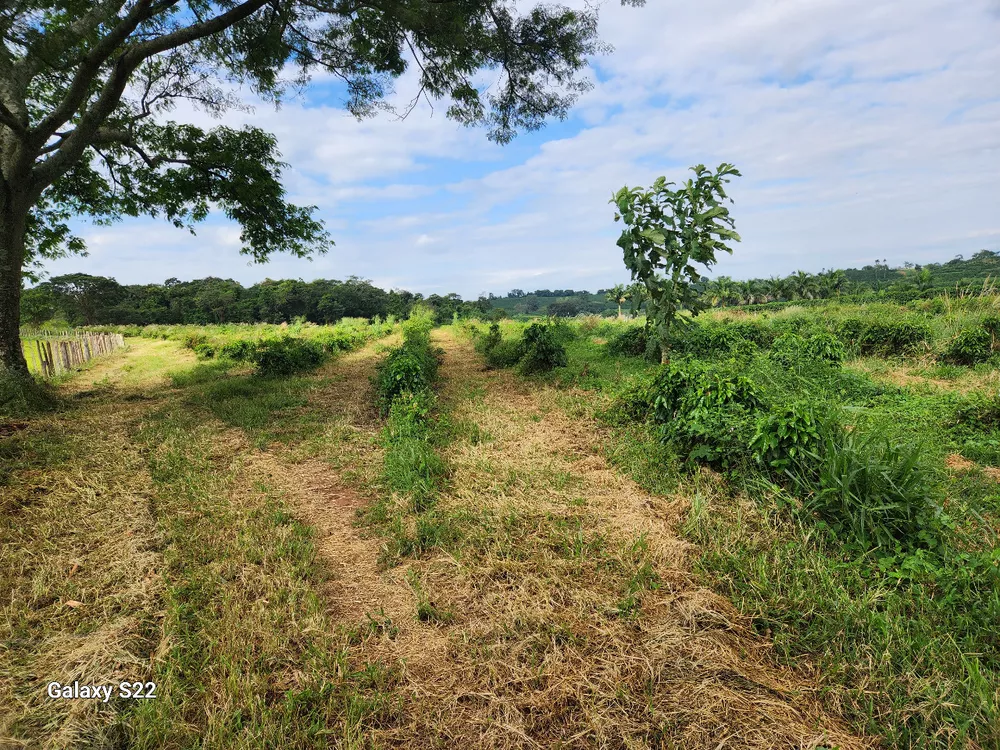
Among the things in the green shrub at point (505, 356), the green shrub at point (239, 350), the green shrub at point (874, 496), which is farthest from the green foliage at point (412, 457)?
the green shrub at point (239, 350)

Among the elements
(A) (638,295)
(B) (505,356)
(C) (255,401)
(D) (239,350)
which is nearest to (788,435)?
(A) (638,295)

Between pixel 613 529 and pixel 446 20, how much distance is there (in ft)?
29.4

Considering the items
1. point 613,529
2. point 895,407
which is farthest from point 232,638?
point 895,407

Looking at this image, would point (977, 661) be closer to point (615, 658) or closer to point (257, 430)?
point (615, 658)

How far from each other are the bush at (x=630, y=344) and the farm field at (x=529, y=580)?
541 cm

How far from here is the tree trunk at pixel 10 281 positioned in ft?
23.3

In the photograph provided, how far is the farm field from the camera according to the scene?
6.46 feet

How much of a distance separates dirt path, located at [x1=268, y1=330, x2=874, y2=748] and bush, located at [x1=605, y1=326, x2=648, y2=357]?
7453 millimetres

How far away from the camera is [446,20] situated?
24.6 ft

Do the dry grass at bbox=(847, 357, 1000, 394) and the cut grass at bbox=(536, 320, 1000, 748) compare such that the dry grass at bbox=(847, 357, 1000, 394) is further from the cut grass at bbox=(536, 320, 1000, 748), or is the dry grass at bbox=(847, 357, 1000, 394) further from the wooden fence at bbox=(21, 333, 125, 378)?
the wooden fence at bbox=(21, 333, 125, 378)

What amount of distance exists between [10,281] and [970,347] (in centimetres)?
1811

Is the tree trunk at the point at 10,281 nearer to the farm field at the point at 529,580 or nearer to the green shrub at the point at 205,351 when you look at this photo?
the farm field at the point at 529,580

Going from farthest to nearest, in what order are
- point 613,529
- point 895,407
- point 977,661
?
point 895,407, point 613,529, point 977,661

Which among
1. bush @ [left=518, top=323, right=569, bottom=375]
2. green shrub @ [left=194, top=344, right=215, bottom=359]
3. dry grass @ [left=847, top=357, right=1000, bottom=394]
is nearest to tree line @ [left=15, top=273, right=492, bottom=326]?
green shrub @ [left=194, top=344, right=215, bottom=359]
